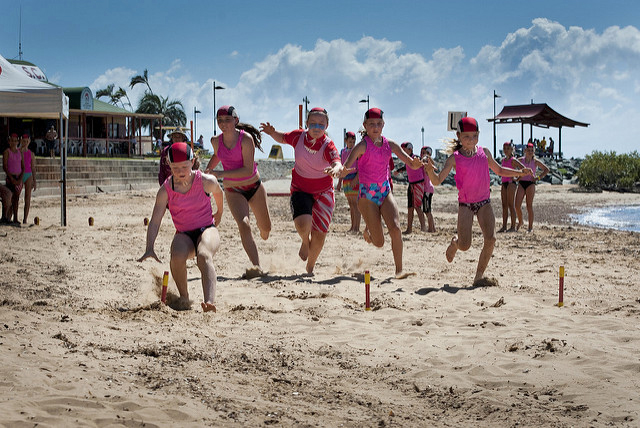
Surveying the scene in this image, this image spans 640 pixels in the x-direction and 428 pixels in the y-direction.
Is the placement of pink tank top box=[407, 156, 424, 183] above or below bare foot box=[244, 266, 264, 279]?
above

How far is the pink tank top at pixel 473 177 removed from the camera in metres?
8.21

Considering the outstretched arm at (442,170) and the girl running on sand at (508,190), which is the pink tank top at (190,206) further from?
the girl running on sand at (508,190)

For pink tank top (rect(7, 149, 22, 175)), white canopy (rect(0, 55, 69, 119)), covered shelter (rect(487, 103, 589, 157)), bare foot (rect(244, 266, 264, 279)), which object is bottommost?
bare foot (rect(244, 266, 264, 279))

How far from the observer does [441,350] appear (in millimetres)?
5508

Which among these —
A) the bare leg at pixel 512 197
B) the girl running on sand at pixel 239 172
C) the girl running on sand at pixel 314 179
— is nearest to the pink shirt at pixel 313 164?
the girl running on sand at pixel 314 179

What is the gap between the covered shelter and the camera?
52.2 meters

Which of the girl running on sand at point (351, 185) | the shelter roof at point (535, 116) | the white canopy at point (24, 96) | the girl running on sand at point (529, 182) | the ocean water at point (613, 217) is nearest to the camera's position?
the girl running on sand at point (351, 185)

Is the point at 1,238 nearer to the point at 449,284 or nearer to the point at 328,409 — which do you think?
the point at 449,284

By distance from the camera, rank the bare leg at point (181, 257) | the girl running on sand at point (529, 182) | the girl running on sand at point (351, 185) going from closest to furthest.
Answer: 1. the bare leg at point (181, 257)
2. the girl running on sand at point (351, 185)
3. the girl running on sand at point (529, 182)

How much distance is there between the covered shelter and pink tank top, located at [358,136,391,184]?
45646 mm

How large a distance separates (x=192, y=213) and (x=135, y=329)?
1.38 metres

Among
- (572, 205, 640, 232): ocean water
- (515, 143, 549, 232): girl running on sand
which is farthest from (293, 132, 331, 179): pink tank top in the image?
(572, 205, 640, 232): ocean water

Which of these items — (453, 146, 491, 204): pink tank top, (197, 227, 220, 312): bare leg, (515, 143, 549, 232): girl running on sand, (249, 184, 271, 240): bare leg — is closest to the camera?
(197, 227, 220, 312): bare leg

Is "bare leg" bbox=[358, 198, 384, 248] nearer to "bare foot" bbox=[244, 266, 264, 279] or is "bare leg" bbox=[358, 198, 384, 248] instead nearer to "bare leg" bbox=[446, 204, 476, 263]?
"bare leg" bbox=[446, 204, 476, 263]
